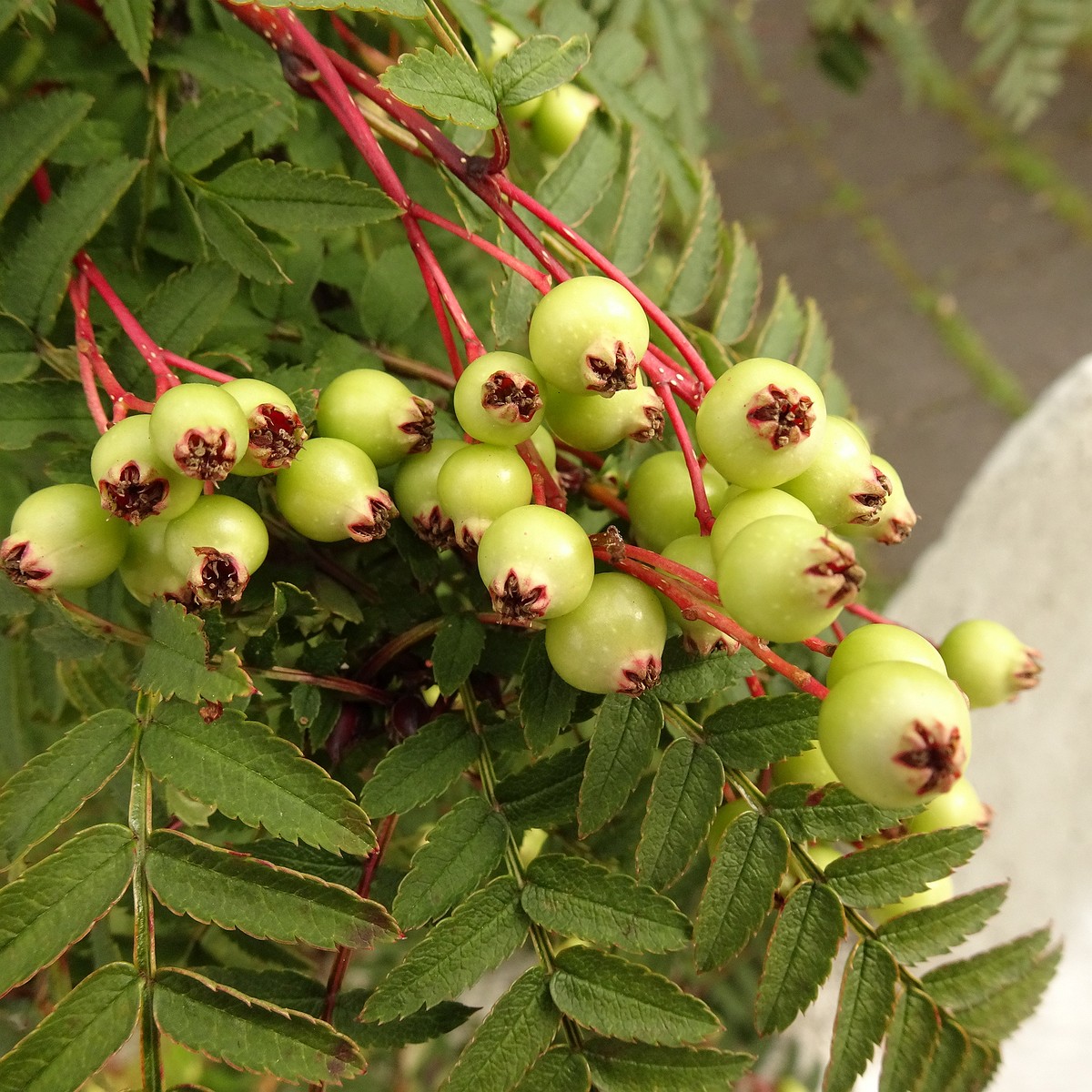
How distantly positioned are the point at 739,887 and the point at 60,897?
0.42 meters

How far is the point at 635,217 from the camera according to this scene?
0.85 meters

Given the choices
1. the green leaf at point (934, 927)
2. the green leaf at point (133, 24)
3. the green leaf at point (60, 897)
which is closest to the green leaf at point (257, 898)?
the green leaf at point (60, 897)

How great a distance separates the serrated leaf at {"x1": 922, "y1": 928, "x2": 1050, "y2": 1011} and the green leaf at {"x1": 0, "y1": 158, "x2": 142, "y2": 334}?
0.79m

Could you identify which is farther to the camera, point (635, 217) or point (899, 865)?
point (635, 217)

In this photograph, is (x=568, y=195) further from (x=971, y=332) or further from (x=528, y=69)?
(x=971, y=332)

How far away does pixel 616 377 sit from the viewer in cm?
58

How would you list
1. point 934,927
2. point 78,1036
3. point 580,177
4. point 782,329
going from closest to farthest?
point 78,1036 < point 934,927 < point 580,177 < point 782,329

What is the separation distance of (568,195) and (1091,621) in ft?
3.17

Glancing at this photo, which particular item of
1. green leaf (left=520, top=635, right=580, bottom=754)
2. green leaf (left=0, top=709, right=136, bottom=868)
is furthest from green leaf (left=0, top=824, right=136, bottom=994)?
green leaf (left=520, top=635, right=580, bottom=754)

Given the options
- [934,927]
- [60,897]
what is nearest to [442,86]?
[60,897]

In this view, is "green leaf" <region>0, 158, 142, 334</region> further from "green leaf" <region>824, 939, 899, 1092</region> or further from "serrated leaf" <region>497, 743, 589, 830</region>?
"green leaf" <region>824, 939, 899, 1092</region>

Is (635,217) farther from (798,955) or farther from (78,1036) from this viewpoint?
(78,1036)

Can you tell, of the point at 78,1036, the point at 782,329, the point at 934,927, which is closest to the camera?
the point at 78,1036

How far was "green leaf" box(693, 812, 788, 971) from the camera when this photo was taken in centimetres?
62
